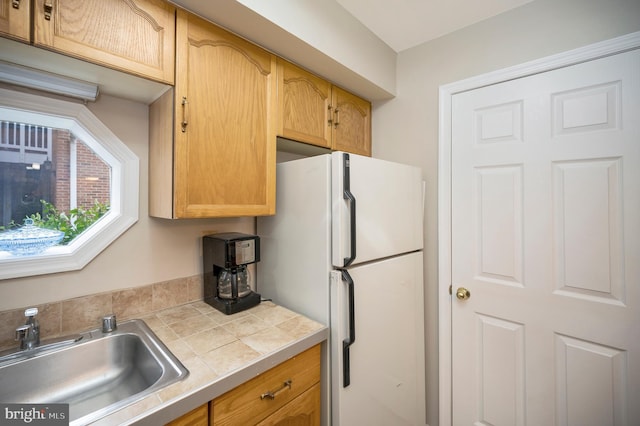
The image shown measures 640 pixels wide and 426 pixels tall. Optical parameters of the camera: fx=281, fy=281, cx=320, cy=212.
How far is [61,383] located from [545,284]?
2175 millimetres

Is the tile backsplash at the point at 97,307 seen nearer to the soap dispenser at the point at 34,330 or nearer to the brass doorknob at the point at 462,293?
the soap dispenser at the point at 34,330

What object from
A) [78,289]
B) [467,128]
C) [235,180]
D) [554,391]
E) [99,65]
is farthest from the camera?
[467,128]

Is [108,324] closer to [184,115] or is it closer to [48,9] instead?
[184,115]

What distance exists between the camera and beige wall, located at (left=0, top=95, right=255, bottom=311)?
111 cm

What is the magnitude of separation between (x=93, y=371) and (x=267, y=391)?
701 millimetres

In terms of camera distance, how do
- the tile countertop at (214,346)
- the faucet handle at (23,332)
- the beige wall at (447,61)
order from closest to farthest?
the tile countertop at (214,346)
the faucet handle at (23,332)
the beige wall at (447,61)

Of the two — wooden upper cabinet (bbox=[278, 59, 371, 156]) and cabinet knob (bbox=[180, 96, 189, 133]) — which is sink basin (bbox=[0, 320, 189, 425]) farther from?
wooden upper cabinet (bbox=[278, 59, 371, 156])

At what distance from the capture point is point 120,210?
1.29 meters

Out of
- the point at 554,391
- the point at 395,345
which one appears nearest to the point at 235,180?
the point at 395,345

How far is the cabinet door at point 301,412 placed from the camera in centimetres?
106

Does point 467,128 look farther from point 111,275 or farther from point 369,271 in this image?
point 111,275

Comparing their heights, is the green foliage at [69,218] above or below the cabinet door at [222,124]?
below

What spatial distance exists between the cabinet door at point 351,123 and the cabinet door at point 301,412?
1.34 meters
